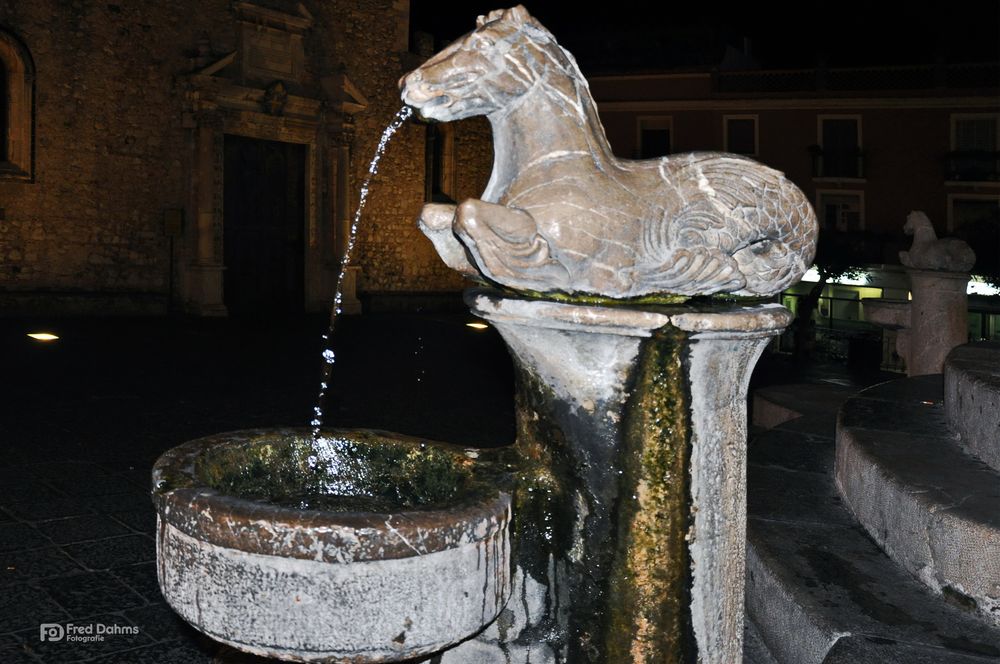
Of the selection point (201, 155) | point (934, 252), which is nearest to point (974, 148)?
point (201, 155)

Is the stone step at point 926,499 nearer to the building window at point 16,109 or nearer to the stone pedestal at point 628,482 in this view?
the stone pedestal at point 628,482

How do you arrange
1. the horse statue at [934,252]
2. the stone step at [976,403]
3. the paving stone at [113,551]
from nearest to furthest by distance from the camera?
the stone step at [976,403] → the paving stone at [113,551] → the horse statue at [934,252]

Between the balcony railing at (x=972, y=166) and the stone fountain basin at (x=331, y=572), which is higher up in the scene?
the balcony railing at (x=972, y=166)

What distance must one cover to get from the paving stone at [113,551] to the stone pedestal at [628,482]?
2.27 meters

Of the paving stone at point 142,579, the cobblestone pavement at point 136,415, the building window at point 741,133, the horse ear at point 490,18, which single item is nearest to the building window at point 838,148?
the building window at point 741,133

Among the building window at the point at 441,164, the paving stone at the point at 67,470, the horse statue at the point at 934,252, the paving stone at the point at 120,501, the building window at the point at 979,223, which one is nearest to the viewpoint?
the paving stone at the point at 120,501

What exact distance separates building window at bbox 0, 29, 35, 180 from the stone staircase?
12.8 metres

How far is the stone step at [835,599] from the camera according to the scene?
2.39 meters

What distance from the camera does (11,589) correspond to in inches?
142

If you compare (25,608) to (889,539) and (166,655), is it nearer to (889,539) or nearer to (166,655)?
(166,655)

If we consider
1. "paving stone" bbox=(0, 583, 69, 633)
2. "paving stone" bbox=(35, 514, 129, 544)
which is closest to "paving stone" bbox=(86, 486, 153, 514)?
"paving stone" bbox=(35, 514, 129, 544)

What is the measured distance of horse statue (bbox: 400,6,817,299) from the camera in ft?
6.59

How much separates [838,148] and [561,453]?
29415 millimetres

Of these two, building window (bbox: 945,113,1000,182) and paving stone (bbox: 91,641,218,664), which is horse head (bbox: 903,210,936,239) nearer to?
paving stone (bbox: 91,641,218,664)
